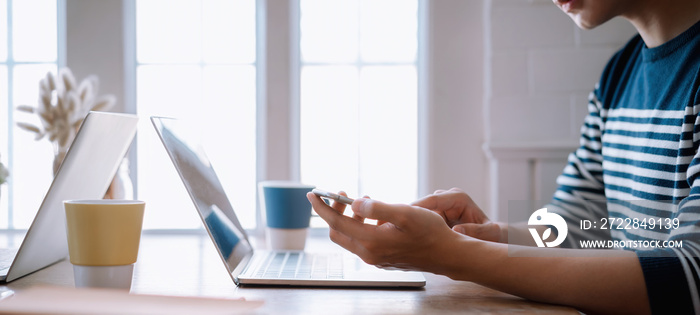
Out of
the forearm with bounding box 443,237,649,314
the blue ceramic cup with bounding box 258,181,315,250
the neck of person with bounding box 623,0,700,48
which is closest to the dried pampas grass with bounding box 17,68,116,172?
the blue ceramic cup with bounding box 258,181,315,250

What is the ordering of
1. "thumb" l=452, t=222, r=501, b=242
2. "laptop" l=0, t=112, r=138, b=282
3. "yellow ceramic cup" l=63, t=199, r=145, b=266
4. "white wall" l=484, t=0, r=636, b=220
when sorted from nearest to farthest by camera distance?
"yellow ceramic cup" l=63, t=199, r=145, b=266
"laptop" l=0, t=112, r=138, b=282
"thumb" l=452, t=222, r=501, b=242
"white wall" l=484, t=0, r=636, b=220

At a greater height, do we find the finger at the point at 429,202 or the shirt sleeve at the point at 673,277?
the finger at the point at 429,202

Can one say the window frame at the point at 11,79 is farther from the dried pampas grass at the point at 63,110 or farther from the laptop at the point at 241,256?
the laptop at the point at 241,256

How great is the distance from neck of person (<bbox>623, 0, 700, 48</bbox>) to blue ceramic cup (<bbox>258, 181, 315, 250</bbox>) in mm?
691

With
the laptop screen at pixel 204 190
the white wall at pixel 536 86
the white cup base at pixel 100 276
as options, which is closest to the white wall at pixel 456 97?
the white wall at pixel 536 86

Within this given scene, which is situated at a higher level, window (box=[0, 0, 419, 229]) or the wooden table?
window (box=[0, 0, 419, 229])

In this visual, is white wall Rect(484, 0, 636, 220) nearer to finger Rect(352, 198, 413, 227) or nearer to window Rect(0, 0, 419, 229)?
window Rect(0, 0, 419, 229)

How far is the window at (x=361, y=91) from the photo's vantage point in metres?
1.82

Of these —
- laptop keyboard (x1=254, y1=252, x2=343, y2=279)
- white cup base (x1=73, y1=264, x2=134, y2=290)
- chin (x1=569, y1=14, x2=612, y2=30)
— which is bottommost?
laptop keyboard (x1=254, y1=252, x2=343, y2=279)

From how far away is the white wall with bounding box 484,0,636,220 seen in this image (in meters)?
1.61

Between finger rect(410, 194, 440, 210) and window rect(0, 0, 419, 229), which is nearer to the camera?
finger rect(410, 194, 440, 210)

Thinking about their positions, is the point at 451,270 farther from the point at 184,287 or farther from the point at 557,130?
the point at 557,130

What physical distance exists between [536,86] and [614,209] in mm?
546

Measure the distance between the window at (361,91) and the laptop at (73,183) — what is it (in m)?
0.89
